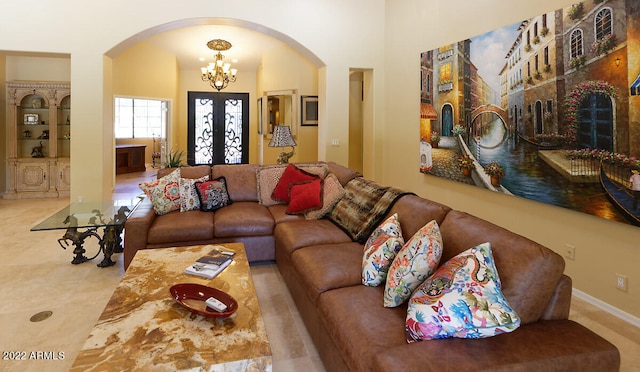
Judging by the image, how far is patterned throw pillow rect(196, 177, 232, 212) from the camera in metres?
3.92

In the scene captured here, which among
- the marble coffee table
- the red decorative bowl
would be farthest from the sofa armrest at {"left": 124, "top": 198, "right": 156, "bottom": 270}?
the red decorative bowl

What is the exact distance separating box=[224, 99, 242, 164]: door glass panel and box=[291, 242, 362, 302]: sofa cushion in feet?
26.6

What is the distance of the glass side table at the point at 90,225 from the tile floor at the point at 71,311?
153 mm

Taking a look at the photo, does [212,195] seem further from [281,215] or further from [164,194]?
[281,215]

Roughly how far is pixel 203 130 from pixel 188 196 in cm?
681

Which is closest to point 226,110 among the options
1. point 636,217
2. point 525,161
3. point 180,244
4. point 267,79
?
point 267,79

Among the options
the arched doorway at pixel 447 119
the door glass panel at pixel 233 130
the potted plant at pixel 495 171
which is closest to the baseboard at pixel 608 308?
the potted plant at pixel 495 171

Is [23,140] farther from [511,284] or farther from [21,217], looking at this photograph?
[511,284]

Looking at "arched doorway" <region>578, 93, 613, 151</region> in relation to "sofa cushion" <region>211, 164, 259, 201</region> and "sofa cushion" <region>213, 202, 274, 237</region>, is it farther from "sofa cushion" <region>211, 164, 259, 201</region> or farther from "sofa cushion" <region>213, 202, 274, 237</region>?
"sofa cushion" <region>211, 164, 259, 201</region>

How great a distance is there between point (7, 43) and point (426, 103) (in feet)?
17.3

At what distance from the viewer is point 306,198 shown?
3.76 metres

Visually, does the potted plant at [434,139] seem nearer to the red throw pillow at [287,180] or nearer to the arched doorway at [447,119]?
the arched doorway at [447,119]

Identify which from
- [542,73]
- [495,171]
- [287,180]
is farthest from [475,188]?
[287,180]

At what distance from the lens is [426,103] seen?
15.9 feet
